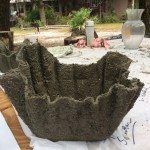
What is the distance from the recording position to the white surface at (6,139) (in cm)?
102

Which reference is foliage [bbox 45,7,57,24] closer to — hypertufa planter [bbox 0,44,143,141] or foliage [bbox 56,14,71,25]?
foliage [bbox 56,14,71,25]

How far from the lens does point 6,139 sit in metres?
1.04

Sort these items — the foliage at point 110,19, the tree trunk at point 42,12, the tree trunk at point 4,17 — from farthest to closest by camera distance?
1. the foliage at point 110,19
2. the tree trunk at point 42,12
3. the tree trunk at point 4,17

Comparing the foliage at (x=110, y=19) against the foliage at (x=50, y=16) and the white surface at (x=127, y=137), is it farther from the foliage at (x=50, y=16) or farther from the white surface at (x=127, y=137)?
the white surface at (x=127, y=137)

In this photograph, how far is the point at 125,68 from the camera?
3.76 feet

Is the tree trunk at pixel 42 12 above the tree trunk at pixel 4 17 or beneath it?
beneath

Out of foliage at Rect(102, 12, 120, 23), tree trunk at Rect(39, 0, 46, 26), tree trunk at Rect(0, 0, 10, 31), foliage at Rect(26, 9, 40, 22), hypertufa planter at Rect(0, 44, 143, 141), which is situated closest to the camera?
hypertufa planter at Rect(0, 44, 143, 141)

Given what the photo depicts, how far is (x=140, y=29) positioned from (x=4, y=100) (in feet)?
4.88

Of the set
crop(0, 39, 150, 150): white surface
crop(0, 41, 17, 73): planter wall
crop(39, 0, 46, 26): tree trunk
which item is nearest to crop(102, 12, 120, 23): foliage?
crop(39, 0, 46, 26): tree trunk

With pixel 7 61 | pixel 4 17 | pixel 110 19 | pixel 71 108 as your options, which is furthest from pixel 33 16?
pixel 71 108

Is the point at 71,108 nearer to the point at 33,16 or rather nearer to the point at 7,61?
the point at 7,61

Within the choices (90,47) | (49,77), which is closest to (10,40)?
(90,47)

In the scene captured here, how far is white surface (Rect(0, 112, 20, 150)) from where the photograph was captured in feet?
3.36

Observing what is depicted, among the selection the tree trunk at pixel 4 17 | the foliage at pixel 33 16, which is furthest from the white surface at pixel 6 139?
the foliage at pixel 33 16
